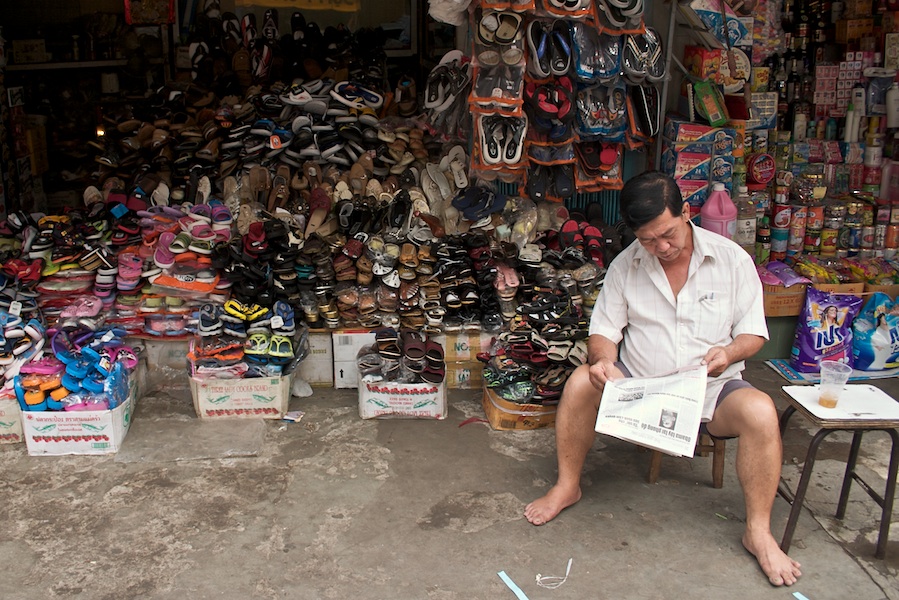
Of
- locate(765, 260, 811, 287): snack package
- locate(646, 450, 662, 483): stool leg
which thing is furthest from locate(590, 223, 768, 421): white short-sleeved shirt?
locate(765, 260, 811, 287): snack package

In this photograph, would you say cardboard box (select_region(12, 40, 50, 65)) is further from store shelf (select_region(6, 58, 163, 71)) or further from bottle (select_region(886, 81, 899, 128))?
bottle (select_region(886, 81, 899, 128))

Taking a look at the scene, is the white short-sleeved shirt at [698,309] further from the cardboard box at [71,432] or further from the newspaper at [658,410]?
the cardboard box at [71,432]

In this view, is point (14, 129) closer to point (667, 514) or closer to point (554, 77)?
point (554, 77)

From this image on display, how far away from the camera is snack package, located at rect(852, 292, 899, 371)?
462 cm

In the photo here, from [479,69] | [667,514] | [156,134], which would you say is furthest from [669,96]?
[156,134]

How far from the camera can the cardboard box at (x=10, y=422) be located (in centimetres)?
380

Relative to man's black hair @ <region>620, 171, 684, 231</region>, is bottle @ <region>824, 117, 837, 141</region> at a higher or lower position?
higher

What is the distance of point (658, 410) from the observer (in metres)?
2.92

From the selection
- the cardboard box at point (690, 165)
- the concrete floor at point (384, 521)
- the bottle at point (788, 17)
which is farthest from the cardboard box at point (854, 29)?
the concrete floor at point (384, 521)

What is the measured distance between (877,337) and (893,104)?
1449 millimetres

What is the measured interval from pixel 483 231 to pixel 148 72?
3633 mm

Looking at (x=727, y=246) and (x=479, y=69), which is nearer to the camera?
(x=727, y=246)

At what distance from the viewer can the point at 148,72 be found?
22.0 ft

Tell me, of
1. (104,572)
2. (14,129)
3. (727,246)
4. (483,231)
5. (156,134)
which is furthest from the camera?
(14,129)
